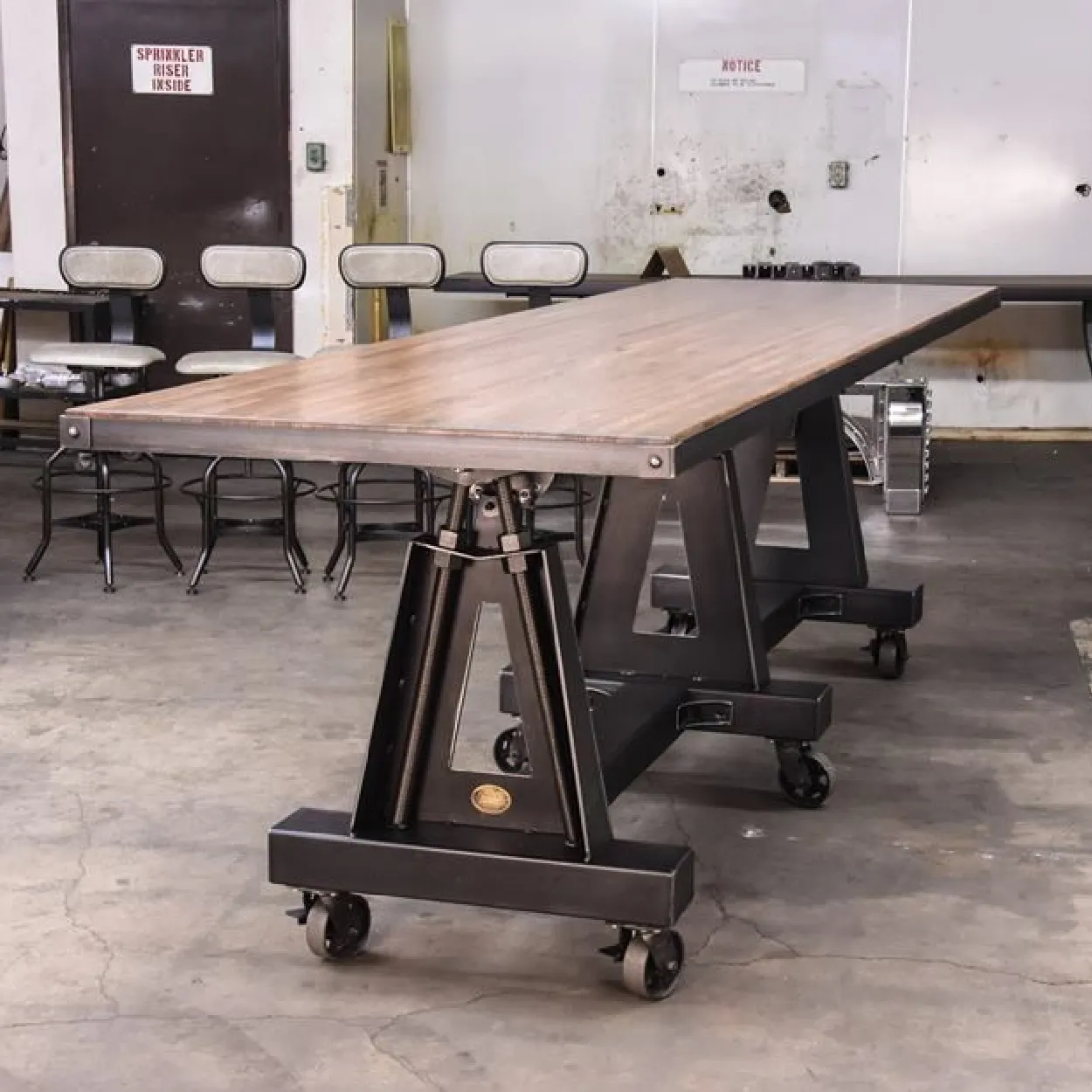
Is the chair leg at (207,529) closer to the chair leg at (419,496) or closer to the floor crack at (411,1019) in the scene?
the chair leg at (419,496)

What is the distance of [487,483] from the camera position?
8.87 feet

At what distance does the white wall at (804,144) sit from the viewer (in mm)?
8312

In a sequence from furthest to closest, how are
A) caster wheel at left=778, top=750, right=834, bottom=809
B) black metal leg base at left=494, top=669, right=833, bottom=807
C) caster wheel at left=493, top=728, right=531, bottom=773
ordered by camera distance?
caster wheel at left=493, top=728, right=531, bottom=773
caster wheel at left=778, top=750, right=834, bottom=809
black metal leg base at left=494, top=669, right=833, bottom=807

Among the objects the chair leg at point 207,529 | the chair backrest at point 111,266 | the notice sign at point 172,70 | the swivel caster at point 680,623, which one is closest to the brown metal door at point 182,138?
the notice sign at point 172,70

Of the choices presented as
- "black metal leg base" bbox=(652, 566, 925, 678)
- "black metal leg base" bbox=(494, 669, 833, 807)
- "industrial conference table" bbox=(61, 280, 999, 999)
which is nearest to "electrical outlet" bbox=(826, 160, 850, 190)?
"black metal leg base" bbox=(652, 566, 925, 678)

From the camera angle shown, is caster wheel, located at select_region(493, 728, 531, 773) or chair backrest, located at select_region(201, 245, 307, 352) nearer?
caster wheel, located at select_region(493, 728, 531, 773)

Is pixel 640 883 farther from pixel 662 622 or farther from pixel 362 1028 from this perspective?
pixel 662 622

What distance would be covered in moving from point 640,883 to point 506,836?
243 millimetres

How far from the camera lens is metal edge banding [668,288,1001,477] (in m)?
2.36

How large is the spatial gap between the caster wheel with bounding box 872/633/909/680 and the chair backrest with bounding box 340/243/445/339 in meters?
2.10

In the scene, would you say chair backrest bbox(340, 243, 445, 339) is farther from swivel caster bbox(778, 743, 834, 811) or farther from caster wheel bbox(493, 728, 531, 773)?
swivel caster bbox(778, 743, 834, 811)

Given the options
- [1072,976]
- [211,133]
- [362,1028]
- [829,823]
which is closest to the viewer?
[362,1028]

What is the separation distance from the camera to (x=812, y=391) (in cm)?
304

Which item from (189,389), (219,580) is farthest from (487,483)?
(219,580)
